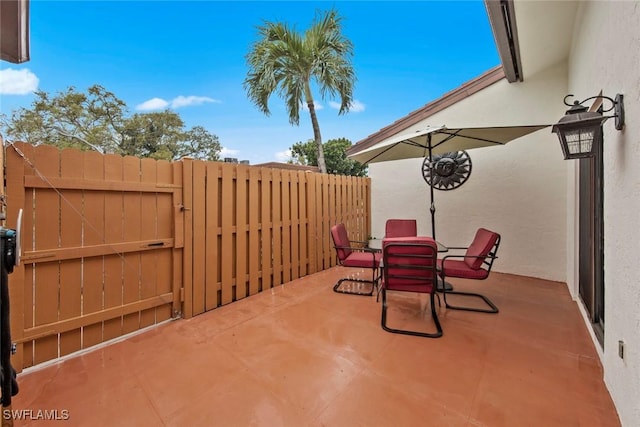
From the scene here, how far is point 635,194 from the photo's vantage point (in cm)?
130

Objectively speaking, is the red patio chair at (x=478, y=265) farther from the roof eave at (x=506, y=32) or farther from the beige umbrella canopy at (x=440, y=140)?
the roof eave at (x=506, y=32)

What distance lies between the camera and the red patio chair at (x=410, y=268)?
2588mm

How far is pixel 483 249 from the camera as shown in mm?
3088

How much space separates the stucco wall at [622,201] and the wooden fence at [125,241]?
3498 millimetres

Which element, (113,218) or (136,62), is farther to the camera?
(136,62)

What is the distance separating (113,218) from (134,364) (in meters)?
1.34

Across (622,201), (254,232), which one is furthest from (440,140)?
(254,232)

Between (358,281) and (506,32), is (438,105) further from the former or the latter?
(358,281)

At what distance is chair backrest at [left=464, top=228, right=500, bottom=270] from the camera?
299 centimetres

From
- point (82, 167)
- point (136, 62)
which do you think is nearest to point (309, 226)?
point (82, 167)

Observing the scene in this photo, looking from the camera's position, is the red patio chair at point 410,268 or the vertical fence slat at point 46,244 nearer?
the vertical fence slat at point 46,244

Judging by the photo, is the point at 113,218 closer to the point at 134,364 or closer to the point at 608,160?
the point at 134,364

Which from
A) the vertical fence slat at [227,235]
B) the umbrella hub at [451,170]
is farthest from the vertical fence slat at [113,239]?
the umbrella hub at [451,170]

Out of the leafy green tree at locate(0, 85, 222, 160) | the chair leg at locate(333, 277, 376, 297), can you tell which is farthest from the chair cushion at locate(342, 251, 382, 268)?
the leafy green tree at locate(0, 85, 222, 160)
